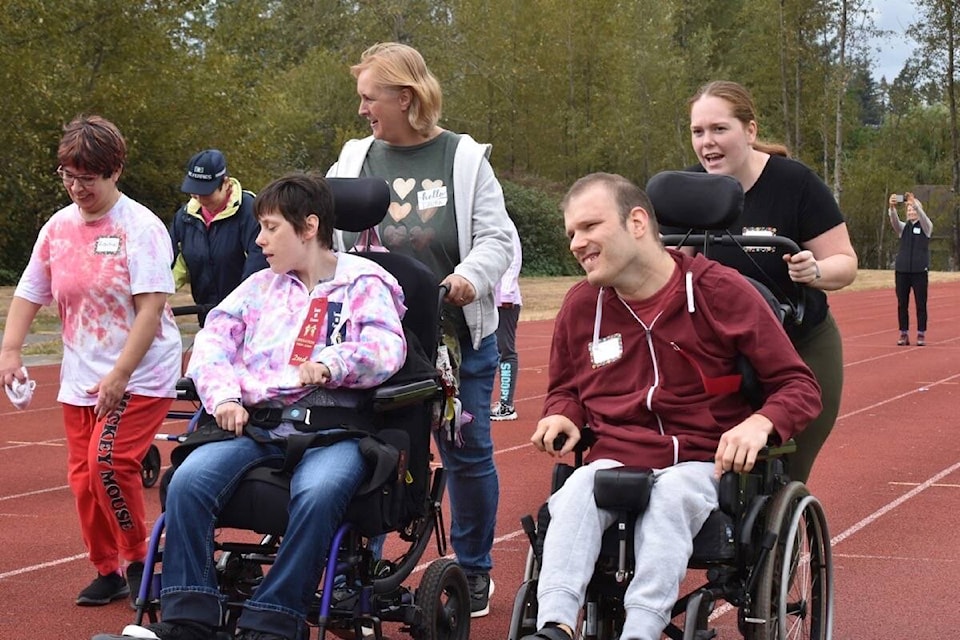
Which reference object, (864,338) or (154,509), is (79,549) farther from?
(864,338)

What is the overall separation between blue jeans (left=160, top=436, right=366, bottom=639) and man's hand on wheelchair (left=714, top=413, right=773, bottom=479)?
3.57ft

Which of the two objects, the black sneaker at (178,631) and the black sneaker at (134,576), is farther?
the black sneaker at (134,576)

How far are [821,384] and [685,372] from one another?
1.03 meters

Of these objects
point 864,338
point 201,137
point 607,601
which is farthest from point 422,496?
point 201,137

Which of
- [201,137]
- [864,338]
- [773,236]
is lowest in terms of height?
[864,338]

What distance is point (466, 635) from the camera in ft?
16.5

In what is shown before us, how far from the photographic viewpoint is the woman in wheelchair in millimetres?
4246

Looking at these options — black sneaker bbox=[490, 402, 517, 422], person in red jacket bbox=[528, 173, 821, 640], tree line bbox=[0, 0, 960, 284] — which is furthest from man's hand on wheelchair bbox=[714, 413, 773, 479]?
tree line bbox=[0, 0, 960, 284]

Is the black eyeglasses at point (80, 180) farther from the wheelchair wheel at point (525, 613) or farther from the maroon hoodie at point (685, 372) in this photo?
the wheelchair wheel at point (525, 613)

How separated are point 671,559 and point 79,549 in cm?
423

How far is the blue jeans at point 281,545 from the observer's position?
167 inches

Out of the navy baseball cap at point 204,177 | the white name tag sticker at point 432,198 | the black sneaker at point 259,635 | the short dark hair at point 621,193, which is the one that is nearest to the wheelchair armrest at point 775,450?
the short dark hair at point 621,193

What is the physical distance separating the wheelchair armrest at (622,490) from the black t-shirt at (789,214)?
134 centimetres

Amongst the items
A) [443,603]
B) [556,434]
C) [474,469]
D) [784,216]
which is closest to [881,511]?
[474,469]
